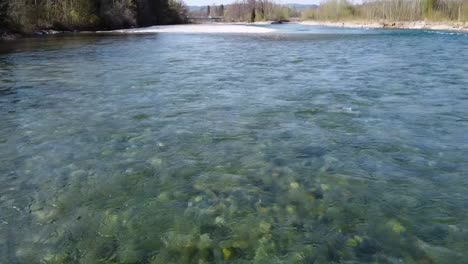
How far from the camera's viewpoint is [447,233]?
384cm

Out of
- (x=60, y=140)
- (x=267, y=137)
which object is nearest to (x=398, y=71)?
(x=267, y=137)

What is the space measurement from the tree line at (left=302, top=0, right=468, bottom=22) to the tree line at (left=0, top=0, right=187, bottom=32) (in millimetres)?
40286

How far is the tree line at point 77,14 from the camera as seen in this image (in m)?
33.5

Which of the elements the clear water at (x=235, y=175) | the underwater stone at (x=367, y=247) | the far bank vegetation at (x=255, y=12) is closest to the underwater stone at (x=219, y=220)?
the clear water at (x=235, y=175)

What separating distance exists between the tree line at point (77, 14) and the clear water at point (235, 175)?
91.0 ft

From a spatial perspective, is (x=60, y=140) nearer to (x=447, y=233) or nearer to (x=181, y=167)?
(x=181, y=167)

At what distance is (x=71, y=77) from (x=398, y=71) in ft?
35.5

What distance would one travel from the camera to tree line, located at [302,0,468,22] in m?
57.4

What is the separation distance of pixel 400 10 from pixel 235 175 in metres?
71.9

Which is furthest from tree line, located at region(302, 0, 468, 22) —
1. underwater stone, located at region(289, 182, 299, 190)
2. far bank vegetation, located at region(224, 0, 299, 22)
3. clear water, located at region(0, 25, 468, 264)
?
underwater stone, located at region(289, 182, 299, 190)

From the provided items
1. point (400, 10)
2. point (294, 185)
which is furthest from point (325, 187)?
point (400, 10)

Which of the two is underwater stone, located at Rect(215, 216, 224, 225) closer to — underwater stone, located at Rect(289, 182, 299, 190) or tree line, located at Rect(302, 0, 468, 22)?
underwater stone, located at Rect(289, 182, 299, 190)

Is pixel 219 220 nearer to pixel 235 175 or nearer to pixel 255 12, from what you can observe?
pixel 235 175

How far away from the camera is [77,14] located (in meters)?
47.4
